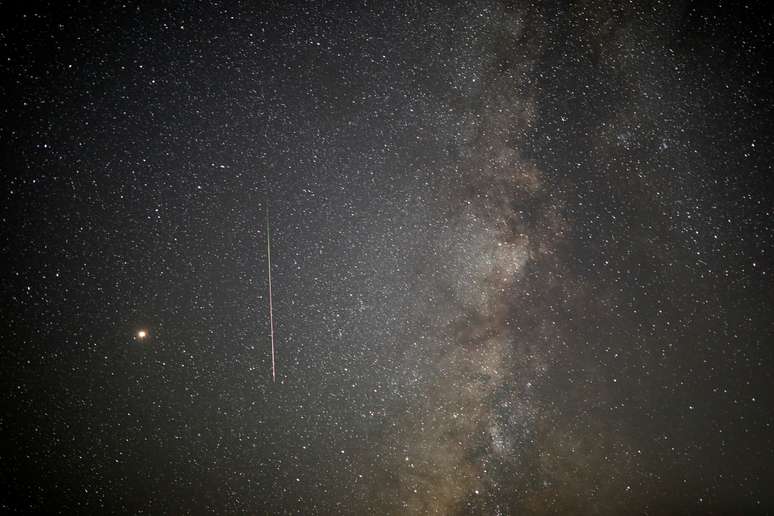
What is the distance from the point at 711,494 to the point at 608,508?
1.04 metres

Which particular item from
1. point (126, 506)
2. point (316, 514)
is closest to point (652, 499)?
point (316, 514)

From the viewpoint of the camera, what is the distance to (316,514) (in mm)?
2152

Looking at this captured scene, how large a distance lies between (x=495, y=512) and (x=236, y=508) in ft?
5.80

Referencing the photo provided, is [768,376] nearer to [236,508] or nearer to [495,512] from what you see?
[495,512]

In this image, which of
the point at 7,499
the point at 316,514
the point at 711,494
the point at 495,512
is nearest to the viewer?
the point at 7,499

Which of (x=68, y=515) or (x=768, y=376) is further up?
(x=768, y=376)

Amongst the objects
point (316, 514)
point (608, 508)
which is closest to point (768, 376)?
point (608, 508)

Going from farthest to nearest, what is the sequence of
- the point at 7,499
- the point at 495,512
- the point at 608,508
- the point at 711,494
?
the point at 711,494 → the point at 608,508 → the point at 495,512 → the point at 7,499

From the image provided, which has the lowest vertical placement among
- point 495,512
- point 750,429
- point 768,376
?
point 495,512

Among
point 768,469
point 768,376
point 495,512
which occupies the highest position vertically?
point 768,376

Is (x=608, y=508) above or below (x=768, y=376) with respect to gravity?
below

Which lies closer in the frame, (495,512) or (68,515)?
(68,515)

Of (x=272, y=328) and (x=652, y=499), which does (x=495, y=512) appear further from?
(x=272, y=328)

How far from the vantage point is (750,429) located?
8.62ft
